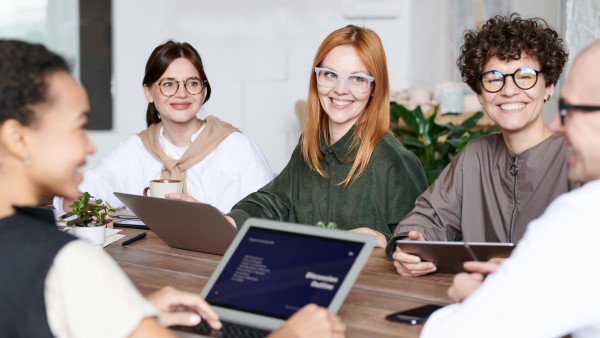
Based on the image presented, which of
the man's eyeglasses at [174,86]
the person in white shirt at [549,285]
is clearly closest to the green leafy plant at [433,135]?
the man's eyeglasses at [174,86]

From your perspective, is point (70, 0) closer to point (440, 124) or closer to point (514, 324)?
point (440, 124)

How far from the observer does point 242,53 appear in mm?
5492

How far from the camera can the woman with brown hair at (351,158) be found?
2.78m

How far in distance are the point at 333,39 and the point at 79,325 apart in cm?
175

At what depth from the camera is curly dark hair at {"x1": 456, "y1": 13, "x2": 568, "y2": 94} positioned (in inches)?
95.8

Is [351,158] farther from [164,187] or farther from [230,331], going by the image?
[230,331]

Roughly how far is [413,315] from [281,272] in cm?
28

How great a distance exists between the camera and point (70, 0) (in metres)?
5.35

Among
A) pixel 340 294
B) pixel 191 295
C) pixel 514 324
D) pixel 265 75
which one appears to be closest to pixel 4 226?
pixel 191 295

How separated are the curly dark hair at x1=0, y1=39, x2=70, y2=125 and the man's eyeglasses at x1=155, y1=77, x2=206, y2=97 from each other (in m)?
2.11

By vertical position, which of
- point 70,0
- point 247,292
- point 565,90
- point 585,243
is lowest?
point 247,292

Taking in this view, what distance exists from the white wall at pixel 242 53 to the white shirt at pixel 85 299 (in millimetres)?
4200

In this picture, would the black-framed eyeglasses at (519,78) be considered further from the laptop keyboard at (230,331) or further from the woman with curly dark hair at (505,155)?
the laptop keyboard at (230,331)

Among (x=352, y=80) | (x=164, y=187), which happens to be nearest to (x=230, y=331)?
(x=164, y=187)
